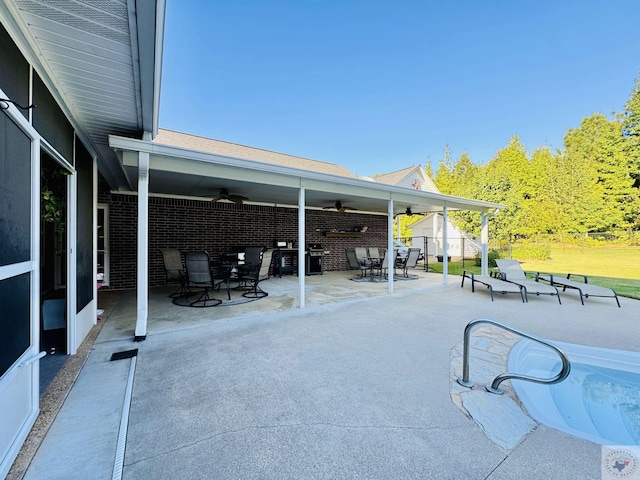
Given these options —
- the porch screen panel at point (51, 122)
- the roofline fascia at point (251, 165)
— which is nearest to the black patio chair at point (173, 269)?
the roofline fascia at point (251, 165)

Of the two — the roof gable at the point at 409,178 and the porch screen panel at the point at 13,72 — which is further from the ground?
the roof gable at the point at 409,178

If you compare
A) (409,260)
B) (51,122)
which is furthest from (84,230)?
(409,260)

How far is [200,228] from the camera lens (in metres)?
8.97

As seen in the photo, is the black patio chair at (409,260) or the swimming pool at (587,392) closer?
the swimming pool at (587,392)

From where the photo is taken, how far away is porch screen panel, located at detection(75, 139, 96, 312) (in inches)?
151

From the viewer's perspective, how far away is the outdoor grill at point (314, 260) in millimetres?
10969

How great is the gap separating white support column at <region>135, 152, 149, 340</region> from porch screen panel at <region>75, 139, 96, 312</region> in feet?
2.36

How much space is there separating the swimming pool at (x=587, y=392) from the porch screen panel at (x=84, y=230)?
210 inches

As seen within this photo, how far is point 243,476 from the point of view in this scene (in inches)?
63.5

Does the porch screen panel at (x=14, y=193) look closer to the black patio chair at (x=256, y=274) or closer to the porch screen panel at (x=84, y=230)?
the porch screen panel at (x=84, y=230)

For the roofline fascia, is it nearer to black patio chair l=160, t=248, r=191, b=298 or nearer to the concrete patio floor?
the concrete patio floor

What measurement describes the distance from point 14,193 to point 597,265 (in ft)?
62.3

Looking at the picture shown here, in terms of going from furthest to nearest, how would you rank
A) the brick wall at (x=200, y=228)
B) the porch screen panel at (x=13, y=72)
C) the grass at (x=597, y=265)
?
the grass at (x=597, y=265) < the brick wall at (x=200, y=228) < the porch screen panel at (x=13, y=72)

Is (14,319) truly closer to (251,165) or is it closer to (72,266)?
(72,266)
